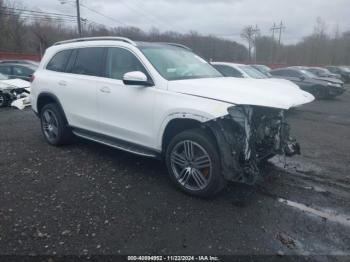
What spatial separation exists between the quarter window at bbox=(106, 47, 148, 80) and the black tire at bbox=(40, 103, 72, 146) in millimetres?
1563

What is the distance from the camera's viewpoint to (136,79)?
396 cm

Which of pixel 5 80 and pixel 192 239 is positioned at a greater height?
pixel 5 80

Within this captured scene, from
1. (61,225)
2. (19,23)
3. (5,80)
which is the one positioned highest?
(19,23)

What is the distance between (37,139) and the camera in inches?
261

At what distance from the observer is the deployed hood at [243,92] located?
3387mm

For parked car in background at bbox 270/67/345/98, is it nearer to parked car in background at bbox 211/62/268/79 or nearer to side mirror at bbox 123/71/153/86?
parked car in background at bbox 211/62/268/79

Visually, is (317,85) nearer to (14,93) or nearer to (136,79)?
(136,79)

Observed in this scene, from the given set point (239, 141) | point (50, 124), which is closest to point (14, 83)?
point (50, 124)

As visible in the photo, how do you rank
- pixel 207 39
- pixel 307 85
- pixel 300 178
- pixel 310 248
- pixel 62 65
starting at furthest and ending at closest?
1. pixel 207 39
2. pixel 307 85
3. pixel 62 65
4. pixel 300 178
5. pixel 310 248

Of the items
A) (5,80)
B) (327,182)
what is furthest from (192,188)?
(5,80)

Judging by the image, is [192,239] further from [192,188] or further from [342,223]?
[342,223]

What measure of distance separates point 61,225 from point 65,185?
3.47 ft

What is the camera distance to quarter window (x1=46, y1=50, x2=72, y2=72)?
5566 millimetres

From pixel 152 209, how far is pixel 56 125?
10.2 ft
